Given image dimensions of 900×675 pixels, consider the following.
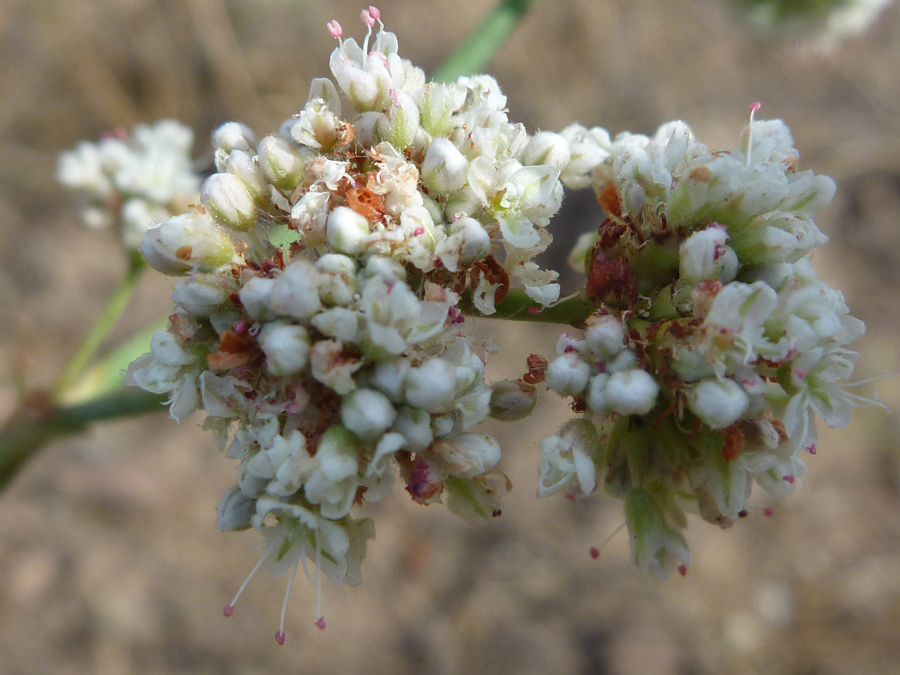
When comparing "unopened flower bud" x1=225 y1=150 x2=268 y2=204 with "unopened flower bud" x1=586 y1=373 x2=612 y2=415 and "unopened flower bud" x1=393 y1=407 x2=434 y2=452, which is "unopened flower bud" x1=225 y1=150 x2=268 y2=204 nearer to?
"unopened flower bud" x1=393 y1=407 x2=434 y2=452

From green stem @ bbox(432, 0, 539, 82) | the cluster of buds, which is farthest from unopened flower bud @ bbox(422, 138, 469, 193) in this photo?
green stem @ bbox(432, 0, 539, 82)

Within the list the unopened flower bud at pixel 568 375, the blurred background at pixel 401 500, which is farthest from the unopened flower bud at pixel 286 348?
the blurred background at pixel 401 500

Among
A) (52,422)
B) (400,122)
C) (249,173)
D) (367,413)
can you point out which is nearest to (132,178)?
(52,422)

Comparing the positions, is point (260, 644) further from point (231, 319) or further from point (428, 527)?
point (231, 319)

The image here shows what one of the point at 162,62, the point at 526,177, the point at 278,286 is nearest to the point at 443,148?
the point at 526,177

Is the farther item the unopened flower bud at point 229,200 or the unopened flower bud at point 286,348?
the unopened flower bud at point 229,200

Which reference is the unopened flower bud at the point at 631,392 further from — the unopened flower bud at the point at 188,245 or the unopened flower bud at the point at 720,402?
the unopened flower bud at the point at 188,245
